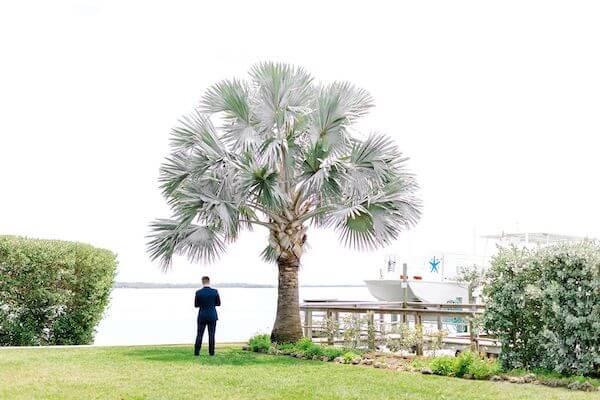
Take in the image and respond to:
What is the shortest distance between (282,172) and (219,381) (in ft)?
24.2

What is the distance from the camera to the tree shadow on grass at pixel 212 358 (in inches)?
612

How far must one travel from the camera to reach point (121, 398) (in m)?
10.7

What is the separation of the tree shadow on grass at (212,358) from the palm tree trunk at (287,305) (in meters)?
1.03

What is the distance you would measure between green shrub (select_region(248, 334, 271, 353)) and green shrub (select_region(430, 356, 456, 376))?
17.0 feet

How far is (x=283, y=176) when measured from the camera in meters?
18.9

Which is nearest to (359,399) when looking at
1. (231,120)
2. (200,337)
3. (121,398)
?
(121,398)

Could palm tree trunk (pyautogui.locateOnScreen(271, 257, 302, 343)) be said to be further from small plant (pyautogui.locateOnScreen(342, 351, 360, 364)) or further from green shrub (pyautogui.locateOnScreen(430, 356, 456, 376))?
green shrub (pyautogui.locateOnScreen(430, 356, 456, 376))

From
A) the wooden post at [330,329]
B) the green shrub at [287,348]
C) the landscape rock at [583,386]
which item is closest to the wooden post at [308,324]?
the wooden post at [330,329]

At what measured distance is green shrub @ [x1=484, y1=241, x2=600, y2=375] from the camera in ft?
41.3

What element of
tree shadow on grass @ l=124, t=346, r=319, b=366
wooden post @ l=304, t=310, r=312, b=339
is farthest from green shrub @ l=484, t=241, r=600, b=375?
wooden post @ l=304, t=310, r=312, b=339

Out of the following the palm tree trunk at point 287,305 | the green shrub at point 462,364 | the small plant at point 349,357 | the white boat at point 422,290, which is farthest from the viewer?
the white boat at point 422,290

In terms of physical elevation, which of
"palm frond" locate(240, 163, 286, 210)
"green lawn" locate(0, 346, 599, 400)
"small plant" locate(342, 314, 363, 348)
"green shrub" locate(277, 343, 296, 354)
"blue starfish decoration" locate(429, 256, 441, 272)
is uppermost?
"palm frond" locate(240, 163, 286, 210)

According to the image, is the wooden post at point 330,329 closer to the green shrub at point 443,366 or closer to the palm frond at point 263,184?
the palm frond at point 263,184

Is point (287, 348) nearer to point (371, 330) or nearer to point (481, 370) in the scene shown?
point (371, 330)
